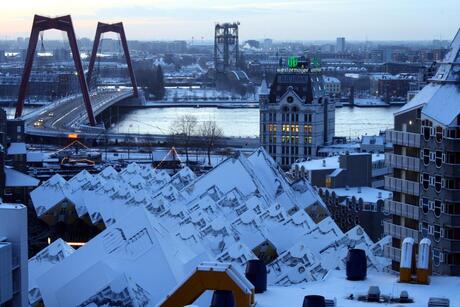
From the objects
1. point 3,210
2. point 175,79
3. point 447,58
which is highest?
point 447,58

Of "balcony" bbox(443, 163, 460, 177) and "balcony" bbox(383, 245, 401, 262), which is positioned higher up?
"balcony" bbox(443, 163, 460, 177)

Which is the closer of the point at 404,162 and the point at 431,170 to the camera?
the point at 431,170

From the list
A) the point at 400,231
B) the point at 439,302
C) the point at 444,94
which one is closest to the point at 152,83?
the point at 400,231

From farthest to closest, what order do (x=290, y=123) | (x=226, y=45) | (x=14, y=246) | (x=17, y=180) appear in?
(x=226, y=45), (x=290, y=123), (x=17, y=180), (x=14, y=246)

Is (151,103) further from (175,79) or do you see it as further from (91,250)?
(91,250)

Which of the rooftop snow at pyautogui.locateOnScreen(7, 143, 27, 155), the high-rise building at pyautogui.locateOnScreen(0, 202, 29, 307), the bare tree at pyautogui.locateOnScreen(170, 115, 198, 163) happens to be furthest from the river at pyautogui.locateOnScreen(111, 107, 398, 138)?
the high-rise building at pyautogui.locateOnScreen(0, 202, 29, 307)

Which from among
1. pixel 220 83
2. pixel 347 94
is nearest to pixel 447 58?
pixel 347 94

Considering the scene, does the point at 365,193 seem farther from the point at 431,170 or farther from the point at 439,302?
the point at 439,302

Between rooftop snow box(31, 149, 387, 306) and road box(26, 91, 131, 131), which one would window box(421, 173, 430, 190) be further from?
road box(26, 91, 131, 131)
